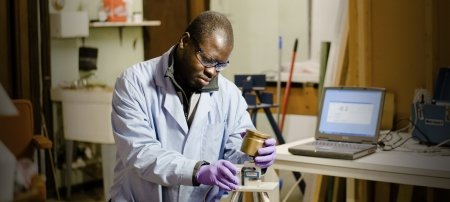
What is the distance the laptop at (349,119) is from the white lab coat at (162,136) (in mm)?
817

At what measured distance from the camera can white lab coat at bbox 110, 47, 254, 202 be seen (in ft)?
5.42

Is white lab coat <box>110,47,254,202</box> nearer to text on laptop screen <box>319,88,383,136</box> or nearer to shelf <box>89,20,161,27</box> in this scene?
text on laptop screen <box>319,88,383,136</box>

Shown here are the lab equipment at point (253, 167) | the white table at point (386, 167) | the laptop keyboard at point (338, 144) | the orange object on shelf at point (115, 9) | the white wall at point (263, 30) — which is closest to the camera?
the lab equipment at point (253, 167)

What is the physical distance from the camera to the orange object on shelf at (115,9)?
14.8ft

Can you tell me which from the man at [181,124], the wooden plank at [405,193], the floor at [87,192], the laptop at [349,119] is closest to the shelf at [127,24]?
the floor at [87,192]

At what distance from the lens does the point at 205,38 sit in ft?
5.62

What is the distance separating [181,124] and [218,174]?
9.2 inches

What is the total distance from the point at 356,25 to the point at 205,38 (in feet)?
5.66

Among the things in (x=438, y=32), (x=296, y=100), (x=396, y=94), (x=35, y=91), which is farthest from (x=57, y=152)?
(x=438, y=32)

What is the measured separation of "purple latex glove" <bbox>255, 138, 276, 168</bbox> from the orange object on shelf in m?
3.00

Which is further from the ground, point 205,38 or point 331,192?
point 205,38

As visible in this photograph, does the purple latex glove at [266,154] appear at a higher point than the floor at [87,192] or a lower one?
higher

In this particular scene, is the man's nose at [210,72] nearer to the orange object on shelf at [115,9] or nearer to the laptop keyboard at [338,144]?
the laptop keyboard at [338,144]

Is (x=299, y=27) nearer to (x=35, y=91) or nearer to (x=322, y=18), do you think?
(x=322, y=18)
